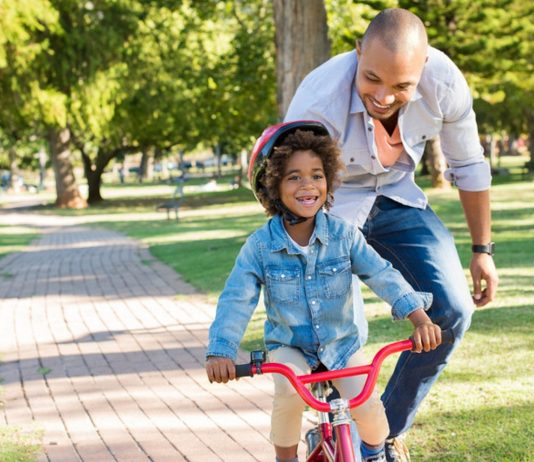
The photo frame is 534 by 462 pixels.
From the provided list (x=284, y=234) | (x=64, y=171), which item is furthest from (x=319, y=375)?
(x=64, y=171)

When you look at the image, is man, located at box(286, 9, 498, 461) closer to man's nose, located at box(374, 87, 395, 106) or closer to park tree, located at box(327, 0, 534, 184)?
man's nose, located at box(374, 87, 395, 106)

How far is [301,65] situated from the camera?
41.3 ft

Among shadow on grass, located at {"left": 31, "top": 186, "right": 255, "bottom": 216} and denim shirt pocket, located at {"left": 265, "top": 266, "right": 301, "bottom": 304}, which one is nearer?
denim shirt pocket, located at {"left": 265, "top": 266, "right": 301, "bottom": 304}

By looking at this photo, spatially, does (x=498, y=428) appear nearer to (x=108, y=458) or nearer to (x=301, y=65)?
(x=108, y=458)

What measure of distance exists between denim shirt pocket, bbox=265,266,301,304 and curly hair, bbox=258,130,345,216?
240 mm

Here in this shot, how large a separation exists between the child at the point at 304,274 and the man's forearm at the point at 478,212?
3.55 feet

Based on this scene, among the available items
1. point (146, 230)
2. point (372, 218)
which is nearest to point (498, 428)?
point (372, 218)

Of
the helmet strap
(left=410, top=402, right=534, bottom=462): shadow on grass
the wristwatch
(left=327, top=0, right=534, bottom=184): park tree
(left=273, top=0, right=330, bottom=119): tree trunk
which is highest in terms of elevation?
(left=327, top=0, right=534, bottom=184): park tree

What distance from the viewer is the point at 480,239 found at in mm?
4188

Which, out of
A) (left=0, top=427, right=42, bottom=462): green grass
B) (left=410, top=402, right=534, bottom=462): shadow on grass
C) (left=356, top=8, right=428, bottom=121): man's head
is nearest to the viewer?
(left=356, top=8, right=428, bottom=121): man's head

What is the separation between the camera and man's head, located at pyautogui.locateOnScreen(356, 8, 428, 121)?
3.36 meters

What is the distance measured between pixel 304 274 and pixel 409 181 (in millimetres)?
1043

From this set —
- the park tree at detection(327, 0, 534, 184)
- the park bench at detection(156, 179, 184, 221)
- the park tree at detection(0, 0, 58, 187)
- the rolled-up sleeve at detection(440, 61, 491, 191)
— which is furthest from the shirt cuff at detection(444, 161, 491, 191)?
the park tree at detection(0, 0, 58, 187)

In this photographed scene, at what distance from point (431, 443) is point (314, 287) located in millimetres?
1947
